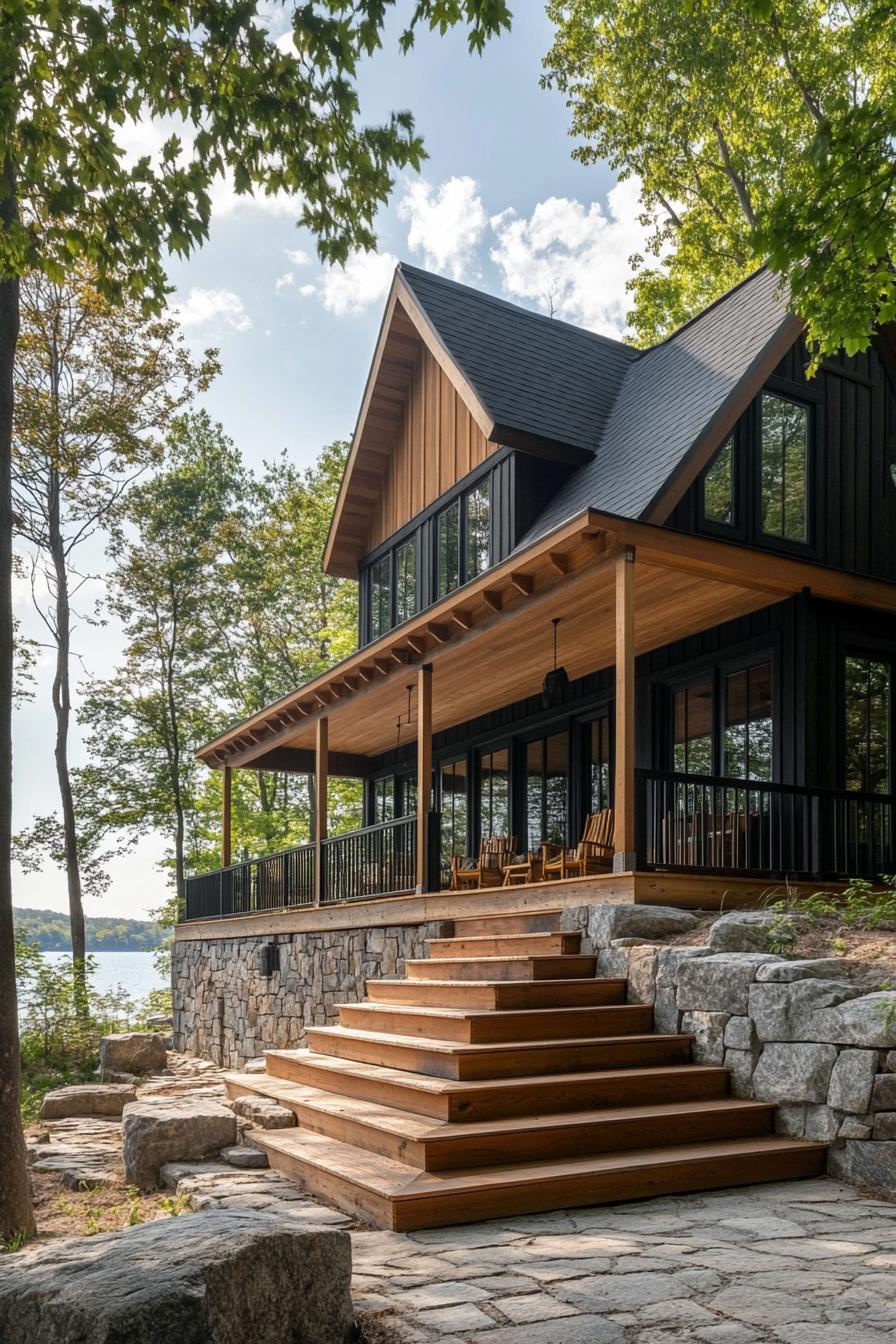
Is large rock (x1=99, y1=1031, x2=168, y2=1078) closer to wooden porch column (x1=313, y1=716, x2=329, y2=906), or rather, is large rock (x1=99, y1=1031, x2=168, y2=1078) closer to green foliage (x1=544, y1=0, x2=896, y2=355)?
wooden porch column (x1=313, y1=716, x2=329, y2=906)

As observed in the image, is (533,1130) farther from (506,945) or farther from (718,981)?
(506,945)

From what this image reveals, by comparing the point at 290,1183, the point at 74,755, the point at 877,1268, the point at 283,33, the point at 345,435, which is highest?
the point at 345,435

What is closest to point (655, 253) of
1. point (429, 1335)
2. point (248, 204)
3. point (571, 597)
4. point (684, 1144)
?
point (571, 597)

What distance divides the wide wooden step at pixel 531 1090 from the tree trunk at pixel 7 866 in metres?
1.91

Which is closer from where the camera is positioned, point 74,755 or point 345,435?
point 74,755

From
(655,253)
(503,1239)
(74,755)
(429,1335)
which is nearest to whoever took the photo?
(429,1335)

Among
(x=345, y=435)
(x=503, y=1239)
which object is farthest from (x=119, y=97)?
(x=345, y=435)

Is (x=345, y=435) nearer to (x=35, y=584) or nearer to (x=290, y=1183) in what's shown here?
(x=35, y=584)

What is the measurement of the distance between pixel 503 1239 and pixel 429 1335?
1.23m

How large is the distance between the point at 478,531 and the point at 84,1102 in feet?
24.7

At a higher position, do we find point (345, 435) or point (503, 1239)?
point (345, 435)

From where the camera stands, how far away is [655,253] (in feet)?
76.2

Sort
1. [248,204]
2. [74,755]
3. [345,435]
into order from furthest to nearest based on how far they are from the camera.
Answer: [345,435]
[74,755]
[248,204]

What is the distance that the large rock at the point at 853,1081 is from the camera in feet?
18.7
